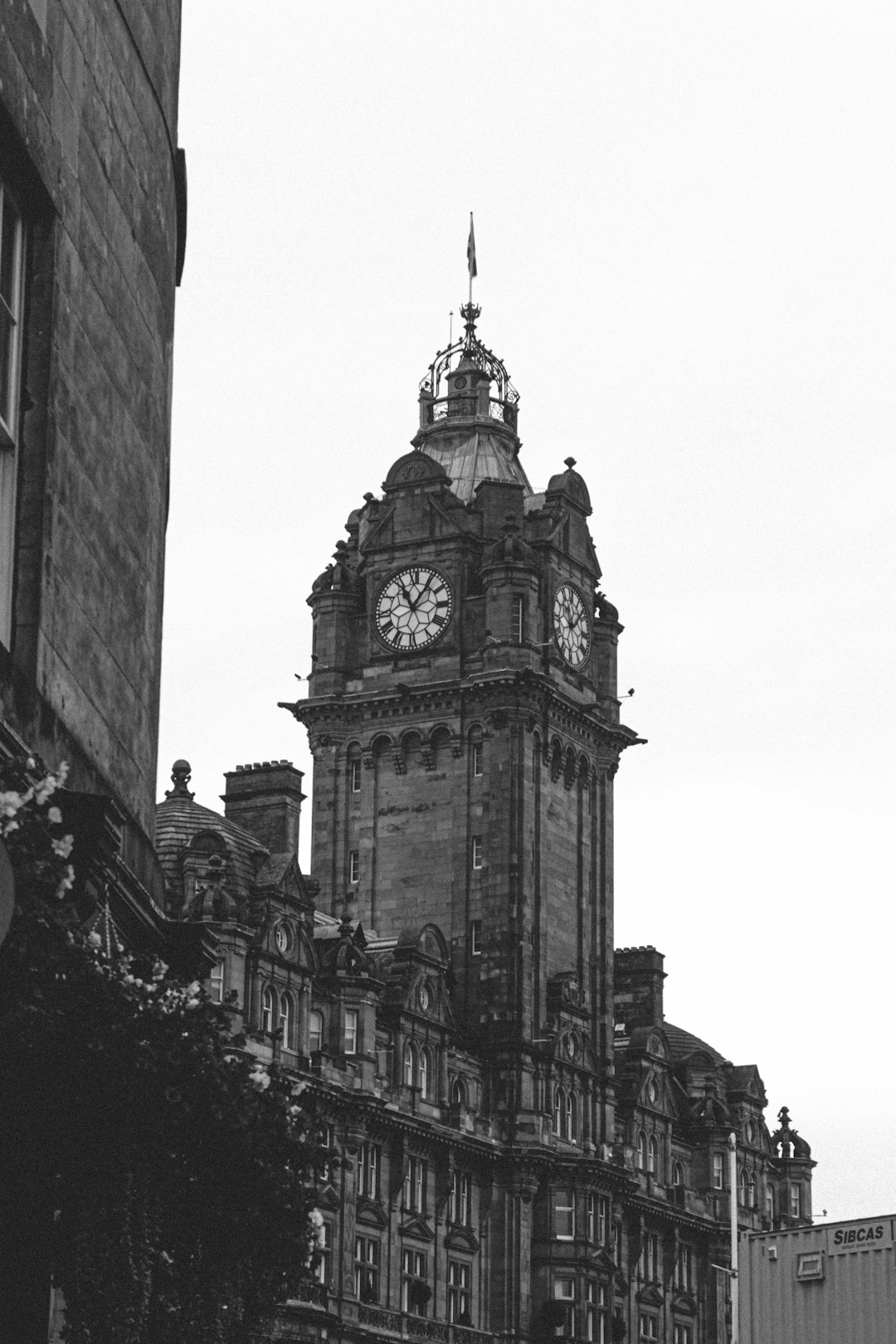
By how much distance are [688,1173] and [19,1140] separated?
353 feet

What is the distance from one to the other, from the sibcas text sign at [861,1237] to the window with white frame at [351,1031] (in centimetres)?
2579

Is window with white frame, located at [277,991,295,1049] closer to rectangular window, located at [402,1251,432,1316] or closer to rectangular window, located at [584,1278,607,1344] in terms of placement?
rectangular window, located at [402,1251,432,1316]

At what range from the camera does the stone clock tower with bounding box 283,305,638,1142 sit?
113500mm

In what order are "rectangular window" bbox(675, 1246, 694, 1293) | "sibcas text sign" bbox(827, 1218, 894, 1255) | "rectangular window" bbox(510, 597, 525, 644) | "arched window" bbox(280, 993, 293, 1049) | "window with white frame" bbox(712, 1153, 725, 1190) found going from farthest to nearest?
"window with white frame" bbox(712, 1153, 725, 1190)
"rectangular window" bbox(675, 1246, 694, 1293)
"rectangular window" bbox(510, 597, 525, 644)
"arched window" bbox(280, 993, 293, 1049)
"sibcas text sign" bbox(827, 1218, 894, 1255)

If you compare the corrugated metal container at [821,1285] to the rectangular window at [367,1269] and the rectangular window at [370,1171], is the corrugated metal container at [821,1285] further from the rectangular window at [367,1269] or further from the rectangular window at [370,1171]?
the rectangular window at [370,1171]

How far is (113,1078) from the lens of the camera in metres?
23.8

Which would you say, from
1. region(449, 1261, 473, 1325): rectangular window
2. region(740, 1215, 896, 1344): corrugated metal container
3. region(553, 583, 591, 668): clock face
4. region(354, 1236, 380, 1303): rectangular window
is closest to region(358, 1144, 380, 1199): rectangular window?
region(354, 1236, 380, 1303): rectangular window

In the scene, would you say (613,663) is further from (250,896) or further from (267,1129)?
(267,1129)

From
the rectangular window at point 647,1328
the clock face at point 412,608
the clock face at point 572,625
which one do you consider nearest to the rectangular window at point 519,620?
the clock face at point 572,625

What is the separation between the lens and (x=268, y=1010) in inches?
3831

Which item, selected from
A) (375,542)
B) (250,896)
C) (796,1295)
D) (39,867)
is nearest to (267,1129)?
(39,867)

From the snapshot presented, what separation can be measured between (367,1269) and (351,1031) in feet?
29.1

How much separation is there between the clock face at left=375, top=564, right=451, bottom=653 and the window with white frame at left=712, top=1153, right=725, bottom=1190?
30264 millimetres

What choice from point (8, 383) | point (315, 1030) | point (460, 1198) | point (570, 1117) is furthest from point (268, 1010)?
point (8, 383)
